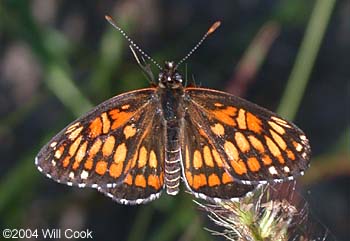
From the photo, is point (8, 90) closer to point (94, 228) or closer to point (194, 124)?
point (94, 228)

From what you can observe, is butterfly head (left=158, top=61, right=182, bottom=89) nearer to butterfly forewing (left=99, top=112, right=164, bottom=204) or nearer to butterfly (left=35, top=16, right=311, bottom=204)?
butterfly (left=35, top=16, right=311, bottom=204)

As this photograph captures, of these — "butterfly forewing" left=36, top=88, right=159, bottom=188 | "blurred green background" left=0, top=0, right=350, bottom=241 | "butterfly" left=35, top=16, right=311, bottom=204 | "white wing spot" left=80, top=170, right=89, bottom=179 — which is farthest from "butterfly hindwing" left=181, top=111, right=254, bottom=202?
"blurred green background" left=0, top=0, right=350, bottom=241

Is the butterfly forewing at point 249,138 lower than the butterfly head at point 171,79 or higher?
lower

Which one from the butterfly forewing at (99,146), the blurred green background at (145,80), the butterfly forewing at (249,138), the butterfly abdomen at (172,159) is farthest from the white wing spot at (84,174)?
the blurred green background at (145,80)

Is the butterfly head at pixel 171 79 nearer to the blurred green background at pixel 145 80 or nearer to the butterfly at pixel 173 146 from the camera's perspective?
the butterfly at pixel 173 146

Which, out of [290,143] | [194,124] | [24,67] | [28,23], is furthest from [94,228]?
[290,143]

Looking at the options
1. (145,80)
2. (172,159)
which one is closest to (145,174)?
(172,159)

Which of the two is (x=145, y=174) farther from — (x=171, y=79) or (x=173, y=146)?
(x=171, y=79)
